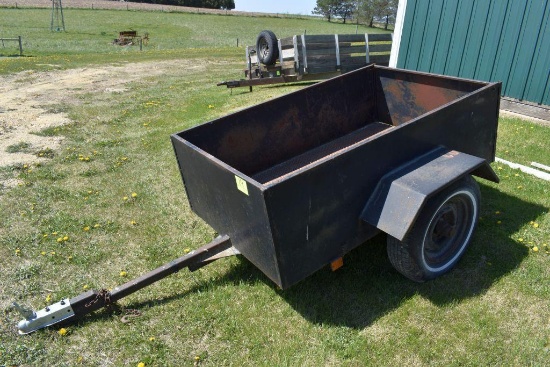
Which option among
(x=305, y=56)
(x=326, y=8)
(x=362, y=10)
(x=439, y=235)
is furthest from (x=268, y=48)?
(x=326, y=8)

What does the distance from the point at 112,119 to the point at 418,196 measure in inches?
281

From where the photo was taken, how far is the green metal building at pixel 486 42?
6.54m

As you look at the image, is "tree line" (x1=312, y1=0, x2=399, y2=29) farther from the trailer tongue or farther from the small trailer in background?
the trailer tongue

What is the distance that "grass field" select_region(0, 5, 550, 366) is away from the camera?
2803mm

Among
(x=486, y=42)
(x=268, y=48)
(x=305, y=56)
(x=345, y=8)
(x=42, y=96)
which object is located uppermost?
(x=345, y=8)

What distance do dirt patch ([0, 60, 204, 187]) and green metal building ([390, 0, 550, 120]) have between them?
7018 mm

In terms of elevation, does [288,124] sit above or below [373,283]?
above

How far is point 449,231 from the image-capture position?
330cm

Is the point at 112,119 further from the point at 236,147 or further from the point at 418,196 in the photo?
the point at 418,196

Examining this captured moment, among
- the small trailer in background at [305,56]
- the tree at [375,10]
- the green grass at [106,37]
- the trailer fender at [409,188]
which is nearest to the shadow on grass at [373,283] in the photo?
the trailer fender at [409,188]

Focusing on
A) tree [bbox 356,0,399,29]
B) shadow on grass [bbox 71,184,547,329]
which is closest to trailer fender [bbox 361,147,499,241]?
shadow on grass [bbox 71,184,547,329]

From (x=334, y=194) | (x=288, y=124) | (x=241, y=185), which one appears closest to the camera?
(x=241, y=185)

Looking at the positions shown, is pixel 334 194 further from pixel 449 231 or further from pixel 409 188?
pixel 449 231

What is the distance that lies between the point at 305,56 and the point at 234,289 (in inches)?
329
